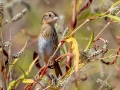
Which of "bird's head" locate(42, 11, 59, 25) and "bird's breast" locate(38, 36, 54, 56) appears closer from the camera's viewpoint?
"bird's head" locate(42, 11, 59, 25)

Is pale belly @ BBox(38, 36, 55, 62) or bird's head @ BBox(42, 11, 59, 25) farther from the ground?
bird's head @ BBox(42, 11, 59, 25)

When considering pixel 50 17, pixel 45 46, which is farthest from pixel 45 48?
pixel 50 17

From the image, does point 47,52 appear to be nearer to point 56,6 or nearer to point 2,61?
point 2,61

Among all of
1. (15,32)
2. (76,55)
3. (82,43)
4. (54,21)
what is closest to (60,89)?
(76,55)

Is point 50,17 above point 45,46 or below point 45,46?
above

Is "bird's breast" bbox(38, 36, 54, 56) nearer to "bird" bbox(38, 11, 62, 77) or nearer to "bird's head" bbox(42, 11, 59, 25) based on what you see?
"bird" bbox(38, 11, 62, 77)

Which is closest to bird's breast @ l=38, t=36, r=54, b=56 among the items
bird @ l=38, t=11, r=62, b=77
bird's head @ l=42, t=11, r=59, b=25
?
bird @ l=38, t=11, r=62, b=77

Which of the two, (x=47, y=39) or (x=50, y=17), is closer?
(x=50, y=17)

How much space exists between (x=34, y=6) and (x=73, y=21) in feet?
11.5

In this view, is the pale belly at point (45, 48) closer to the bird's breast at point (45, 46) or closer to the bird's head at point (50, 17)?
the bird's breast at point (45, 46)

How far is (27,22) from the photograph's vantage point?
19.4ft

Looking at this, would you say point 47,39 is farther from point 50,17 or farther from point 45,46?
point 50,17

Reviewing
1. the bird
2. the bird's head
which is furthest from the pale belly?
the bird's head

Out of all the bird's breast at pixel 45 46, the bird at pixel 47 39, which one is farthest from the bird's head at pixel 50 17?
the bird's breast at pixel 45 46
